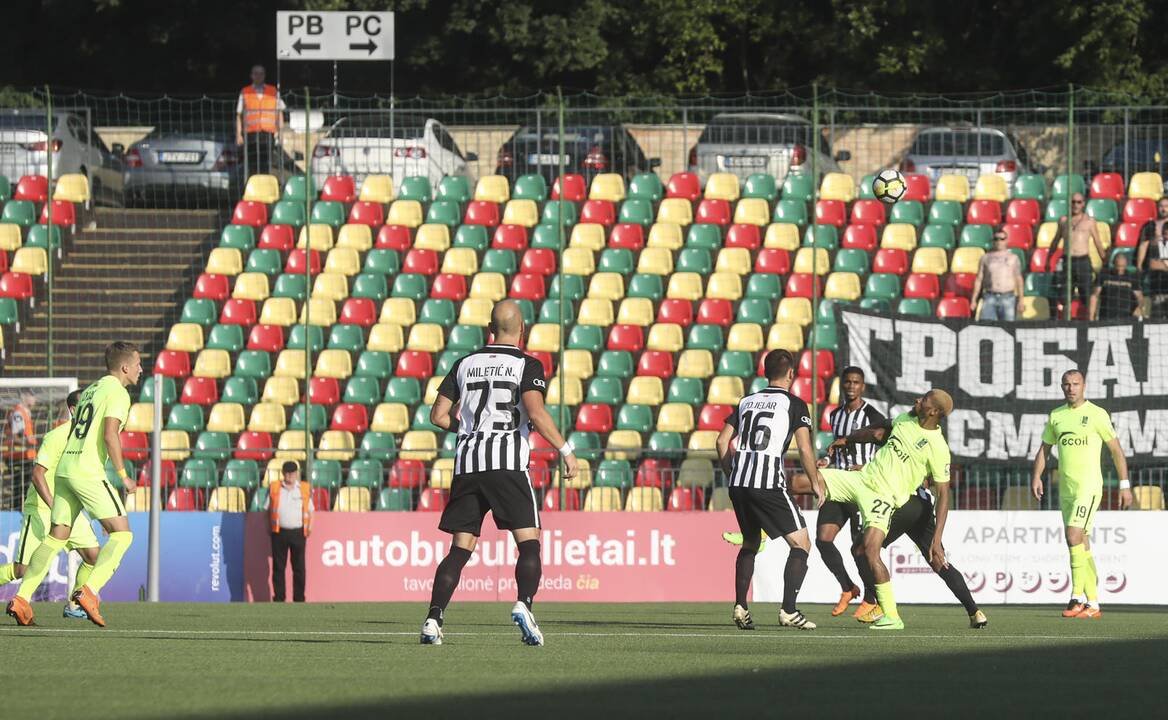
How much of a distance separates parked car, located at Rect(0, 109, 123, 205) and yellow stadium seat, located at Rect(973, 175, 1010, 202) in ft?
37.3

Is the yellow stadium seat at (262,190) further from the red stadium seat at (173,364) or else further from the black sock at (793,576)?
the black sock at (793,576)

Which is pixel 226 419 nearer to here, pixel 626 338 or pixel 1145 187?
pixel 626 338

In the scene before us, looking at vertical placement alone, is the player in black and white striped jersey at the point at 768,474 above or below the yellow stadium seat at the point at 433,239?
below

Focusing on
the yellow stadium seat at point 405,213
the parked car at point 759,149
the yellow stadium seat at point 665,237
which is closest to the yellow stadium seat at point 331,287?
the yellow stadium seat at point 405,213

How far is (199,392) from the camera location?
79.4ft

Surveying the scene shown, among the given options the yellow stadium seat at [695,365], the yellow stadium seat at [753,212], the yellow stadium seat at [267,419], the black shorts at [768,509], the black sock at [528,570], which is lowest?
the black sock at [528,570]

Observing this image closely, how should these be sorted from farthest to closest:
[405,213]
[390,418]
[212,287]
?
1. [405,213]
2. [212,287]
3. [390,418]

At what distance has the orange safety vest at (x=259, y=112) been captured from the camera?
88.7ft

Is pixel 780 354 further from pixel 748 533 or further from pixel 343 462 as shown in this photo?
pixel 343 462

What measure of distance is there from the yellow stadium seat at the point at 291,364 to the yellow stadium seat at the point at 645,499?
501 centimetres

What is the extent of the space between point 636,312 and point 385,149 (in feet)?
14.2

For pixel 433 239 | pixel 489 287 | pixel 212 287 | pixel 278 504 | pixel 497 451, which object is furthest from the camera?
pixel 433 239

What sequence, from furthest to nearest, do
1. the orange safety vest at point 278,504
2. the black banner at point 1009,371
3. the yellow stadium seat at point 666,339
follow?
1. the yellow stadium seat at point 666,339
2. the black banner at point 1009,371
3. the orange safety vest at point 278,504

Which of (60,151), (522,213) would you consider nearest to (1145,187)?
(522,213)
